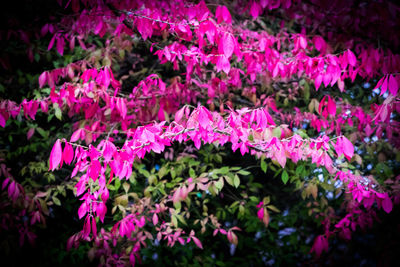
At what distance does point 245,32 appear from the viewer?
9.31 feet

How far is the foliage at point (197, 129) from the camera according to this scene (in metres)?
1.65

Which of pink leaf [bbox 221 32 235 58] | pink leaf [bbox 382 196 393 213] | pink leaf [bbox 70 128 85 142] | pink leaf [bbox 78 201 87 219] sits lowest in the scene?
pink leaf [bbox 78 201 87 219]

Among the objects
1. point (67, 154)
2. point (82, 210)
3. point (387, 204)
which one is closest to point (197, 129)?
point (67, 154)

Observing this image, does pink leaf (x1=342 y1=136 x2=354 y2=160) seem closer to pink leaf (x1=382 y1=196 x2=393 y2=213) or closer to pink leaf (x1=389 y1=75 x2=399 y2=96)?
pink leaf (x1=389 y1=75 x2=399 y2=96)

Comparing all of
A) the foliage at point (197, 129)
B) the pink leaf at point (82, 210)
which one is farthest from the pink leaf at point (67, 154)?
the pink leaf at point (82, 210)

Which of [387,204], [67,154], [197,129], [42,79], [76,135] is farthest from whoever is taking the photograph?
[42,79]

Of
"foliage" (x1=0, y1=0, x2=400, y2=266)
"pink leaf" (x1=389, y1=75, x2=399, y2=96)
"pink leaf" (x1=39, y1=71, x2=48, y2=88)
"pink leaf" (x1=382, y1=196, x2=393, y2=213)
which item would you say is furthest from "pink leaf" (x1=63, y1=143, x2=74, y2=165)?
"pink leaf" (x1=382, y1=196, x2=393, y2=213)

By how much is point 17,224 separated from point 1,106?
1387 millimetres

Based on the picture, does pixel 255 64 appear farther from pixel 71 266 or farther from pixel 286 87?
pixel 71 266

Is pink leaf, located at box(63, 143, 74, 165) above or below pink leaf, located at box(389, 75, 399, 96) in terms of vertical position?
below

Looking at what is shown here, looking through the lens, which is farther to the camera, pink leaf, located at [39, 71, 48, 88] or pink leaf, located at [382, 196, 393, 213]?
pink leaf, located at [39, 71, 48, 88]

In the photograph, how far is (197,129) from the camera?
5.14 ft

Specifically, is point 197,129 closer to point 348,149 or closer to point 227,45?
point 227,45

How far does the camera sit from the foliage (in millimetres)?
1651
